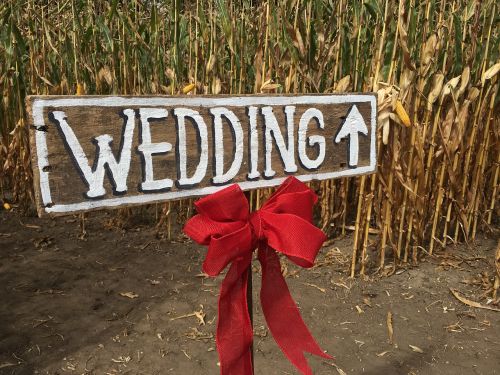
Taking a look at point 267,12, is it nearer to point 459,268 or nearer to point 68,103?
point 459,268

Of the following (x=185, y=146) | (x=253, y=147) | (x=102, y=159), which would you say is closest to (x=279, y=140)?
(x=253, y=147)

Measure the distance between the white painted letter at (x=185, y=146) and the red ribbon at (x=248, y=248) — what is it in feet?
0.14

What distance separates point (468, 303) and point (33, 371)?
1.51 meters

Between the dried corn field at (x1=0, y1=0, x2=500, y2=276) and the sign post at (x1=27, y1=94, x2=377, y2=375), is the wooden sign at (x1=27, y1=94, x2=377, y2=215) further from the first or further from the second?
the dried corn field at (x1=0, y1=0, x2=500, y2=276)

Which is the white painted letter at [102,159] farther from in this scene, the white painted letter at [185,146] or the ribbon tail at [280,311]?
the ribbon tail at [280,311]

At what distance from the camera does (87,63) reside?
254cm

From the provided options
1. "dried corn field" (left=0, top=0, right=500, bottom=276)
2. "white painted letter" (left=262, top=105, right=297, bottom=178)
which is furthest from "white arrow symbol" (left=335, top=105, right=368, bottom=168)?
"dried corn field" (left=0, top=0, right=500, bottom=276)

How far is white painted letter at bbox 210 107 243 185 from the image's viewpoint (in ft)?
2.44

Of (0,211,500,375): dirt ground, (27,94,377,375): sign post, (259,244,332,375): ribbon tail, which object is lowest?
(0,211,500,375): dirt ground

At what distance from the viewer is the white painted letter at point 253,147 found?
772 mm

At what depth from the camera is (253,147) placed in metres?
0.78

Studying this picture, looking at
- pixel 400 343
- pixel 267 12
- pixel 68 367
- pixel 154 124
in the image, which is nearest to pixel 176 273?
pixel 68 367

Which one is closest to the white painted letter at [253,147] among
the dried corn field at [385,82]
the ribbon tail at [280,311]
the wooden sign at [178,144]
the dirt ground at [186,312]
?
the wooden sign at [178,144]

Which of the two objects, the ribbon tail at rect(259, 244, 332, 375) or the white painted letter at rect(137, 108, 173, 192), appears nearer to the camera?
the white painted letter at rect(137, 108, 173, 192)
